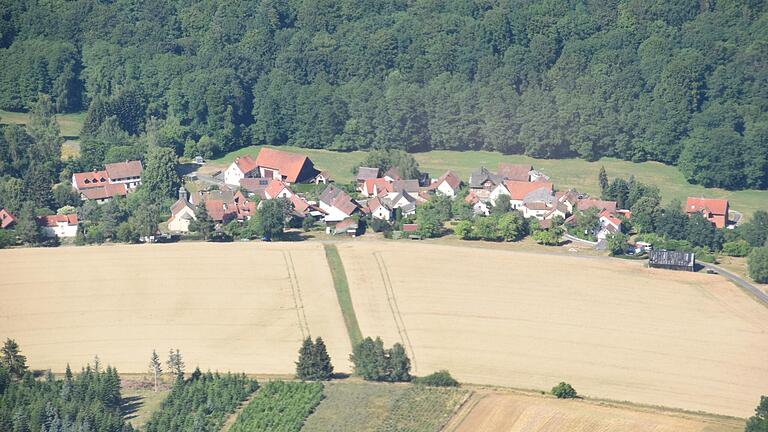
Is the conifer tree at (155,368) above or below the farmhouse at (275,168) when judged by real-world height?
below

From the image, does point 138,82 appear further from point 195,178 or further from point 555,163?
point 555,163

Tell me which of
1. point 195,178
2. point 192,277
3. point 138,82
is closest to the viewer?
point 192,277

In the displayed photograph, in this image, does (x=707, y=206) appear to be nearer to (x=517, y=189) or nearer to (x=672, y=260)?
(x=517, y=189)

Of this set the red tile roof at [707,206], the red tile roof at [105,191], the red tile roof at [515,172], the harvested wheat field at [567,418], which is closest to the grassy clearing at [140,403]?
the harvested wheat field at [567,418]

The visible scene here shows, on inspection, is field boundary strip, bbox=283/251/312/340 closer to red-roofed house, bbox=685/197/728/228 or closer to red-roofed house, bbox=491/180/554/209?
red-roofed house, bbox=491/180/554/209

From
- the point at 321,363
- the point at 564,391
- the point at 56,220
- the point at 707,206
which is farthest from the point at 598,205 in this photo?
the point at 321,363

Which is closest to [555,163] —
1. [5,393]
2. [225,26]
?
[225,26]

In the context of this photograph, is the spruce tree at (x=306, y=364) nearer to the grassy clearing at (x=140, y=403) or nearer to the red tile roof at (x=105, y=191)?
the grassy clearing at (x=140, y=403)
